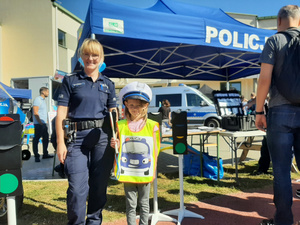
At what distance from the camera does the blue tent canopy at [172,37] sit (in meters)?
3.44

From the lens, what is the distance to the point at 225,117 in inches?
163

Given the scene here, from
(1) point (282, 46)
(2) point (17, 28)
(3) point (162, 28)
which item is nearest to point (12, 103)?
(3) point (162, 28)

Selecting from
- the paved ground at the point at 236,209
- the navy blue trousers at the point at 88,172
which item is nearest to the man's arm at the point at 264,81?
the navy blue trousers at the point at 88,172

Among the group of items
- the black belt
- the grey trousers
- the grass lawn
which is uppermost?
the black belt

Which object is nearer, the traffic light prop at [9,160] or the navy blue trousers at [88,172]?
the traffic light prop at [9,160]

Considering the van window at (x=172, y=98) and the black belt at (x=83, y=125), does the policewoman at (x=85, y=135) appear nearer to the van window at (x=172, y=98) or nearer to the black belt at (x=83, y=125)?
the black belt at (x=83, y=125)

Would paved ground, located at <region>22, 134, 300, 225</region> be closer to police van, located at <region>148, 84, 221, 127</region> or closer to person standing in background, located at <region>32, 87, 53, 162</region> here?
person standing in background, located at <region>32, 87, 53, 162</region>

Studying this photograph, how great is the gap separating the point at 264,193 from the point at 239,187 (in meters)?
0.38

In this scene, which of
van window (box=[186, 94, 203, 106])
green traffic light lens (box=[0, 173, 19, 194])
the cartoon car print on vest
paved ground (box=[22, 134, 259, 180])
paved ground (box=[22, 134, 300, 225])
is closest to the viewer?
green traffic light lens (box=[0, 173, 19, 194])

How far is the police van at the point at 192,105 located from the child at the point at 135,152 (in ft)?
34.5

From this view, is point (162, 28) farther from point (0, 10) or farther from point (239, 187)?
point (0, 10)

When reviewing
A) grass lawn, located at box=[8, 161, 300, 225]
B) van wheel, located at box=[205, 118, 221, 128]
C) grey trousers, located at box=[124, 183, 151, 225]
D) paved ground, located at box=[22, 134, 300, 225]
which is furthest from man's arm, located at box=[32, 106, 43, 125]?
van wheel, located at box=[205, 118, 221, 128]

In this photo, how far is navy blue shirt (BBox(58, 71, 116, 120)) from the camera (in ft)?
6.57

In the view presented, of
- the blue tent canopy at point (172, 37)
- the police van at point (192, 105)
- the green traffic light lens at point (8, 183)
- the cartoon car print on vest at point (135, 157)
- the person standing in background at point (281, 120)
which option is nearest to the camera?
the green traffic light lens at point (8, 183)
